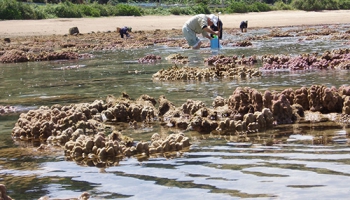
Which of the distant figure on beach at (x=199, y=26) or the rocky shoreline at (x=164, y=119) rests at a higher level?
the distant figure on beach at (x=199, y=26)

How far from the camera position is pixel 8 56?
26.4m

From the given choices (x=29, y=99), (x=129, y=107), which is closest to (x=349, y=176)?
(x=129, y=107)

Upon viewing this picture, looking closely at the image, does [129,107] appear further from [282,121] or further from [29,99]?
[29,99]

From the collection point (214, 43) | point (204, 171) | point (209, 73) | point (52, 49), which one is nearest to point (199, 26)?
point (214, 43)

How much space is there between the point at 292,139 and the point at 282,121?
1070 mm

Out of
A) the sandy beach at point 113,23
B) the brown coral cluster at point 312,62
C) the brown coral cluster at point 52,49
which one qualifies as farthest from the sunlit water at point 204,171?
the sandy beach at point 113,23

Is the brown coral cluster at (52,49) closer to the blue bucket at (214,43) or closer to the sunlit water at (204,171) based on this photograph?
the blue bucket at (214,43)

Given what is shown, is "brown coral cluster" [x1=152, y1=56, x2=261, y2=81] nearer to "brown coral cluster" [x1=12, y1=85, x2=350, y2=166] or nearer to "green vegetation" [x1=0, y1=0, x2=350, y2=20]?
"brown coral cluster" [x1=12, y1=85, x2=350, y2=166]

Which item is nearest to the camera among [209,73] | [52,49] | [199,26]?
[209,73]

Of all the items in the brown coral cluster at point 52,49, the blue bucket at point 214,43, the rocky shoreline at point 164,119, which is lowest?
the brown coral cluster at point 52,49

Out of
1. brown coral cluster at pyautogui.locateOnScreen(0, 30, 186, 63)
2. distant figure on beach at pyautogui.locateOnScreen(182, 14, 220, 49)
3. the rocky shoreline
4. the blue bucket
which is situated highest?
distant figure on beach at pyautogui.locateOnScreen(182, 14, 220, 49)

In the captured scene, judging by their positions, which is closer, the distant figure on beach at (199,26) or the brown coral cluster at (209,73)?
the brown coral cluster at (209,73)

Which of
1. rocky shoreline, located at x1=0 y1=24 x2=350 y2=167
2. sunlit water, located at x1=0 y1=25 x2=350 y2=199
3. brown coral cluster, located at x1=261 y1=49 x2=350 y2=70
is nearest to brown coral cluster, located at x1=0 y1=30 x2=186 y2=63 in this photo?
brown coral cluster, located at x1=261 y1=49 x2=350 y2=70

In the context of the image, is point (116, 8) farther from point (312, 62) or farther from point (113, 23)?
point (312, 62)
